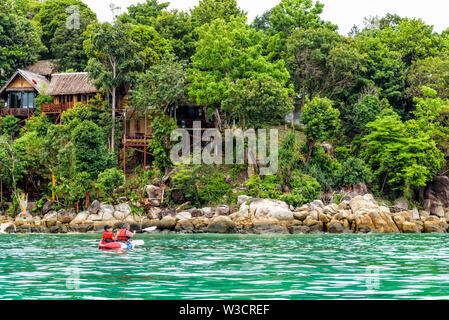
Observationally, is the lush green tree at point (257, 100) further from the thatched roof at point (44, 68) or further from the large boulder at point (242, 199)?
the thatched roof at point (44, 68)

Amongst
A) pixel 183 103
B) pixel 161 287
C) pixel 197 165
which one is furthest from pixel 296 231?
pixel 161 287

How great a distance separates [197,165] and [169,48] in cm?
1378

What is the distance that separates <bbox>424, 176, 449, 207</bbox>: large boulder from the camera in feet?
160

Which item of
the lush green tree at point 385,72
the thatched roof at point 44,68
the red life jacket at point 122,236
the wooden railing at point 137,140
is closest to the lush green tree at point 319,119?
the lush green tree at point 385,72

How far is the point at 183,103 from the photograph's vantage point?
53.1 meters

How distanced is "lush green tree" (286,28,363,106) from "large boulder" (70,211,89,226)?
21.8 m

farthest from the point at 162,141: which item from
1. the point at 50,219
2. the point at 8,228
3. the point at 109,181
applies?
the point at 8,228

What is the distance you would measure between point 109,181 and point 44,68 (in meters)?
25.4

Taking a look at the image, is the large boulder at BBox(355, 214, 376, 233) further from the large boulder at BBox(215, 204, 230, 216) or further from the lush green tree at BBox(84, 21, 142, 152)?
the lush green tree at BBox(84, 21, 142, 152)

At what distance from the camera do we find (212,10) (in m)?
63.5

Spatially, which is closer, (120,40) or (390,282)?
(390,282)

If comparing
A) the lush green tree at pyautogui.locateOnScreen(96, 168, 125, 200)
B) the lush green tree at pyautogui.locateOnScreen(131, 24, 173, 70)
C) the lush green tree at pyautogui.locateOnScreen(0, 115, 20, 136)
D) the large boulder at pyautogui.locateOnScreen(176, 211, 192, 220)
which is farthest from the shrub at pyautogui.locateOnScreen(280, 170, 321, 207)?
the lush green tree at pyautogui.locateOnScreen(0, 115, 20, 136)

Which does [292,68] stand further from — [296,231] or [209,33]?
[296,231]

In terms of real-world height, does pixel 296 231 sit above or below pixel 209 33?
below
